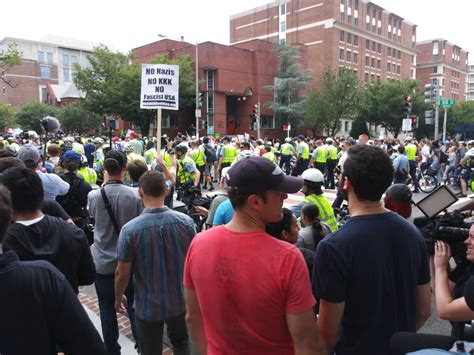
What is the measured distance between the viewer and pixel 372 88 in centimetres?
5172

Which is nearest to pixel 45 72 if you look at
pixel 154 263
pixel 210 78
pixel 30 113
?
pixel 30 113

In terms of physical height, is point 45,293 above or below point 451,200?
below

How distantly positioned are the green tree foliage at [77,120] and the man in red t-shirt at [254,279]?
55.8 meters

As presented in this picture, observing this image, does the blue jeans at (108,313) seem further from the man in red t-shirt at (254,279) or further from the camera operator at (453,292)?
the camera operator at (453,292)

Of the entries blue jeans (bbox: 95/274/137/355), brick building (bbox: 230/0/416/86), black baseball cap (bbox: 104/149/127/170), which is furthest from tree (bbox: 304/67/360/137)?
blue jeans (bbox: 95/274/137/355)

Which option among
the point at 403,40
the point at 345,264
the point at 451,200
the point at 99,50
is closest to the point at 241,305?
the point at 345,264

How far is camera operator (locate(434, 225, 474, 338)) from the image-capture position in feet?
6.41

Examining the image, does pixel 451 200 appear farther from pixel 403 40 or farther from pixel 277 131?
pixel 403 40

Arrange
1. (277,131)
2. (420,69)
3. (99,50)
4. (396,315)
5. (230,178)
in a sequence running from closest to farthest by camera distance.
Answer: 1. (230,178)
2. (396,315)
3. (99,50)
4. (277,131)
5. (420,69)

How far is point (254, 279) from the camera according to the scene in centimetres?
165

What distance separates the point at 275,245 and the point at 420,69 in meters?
107

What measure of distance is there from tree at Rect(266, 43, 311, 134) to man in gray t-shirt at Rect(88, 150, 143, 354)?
45.4 meters

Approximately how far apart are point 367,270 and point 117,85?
41621 millimetres

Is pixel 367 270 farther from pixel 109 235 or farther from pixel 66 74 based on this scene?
pixel 66 74
